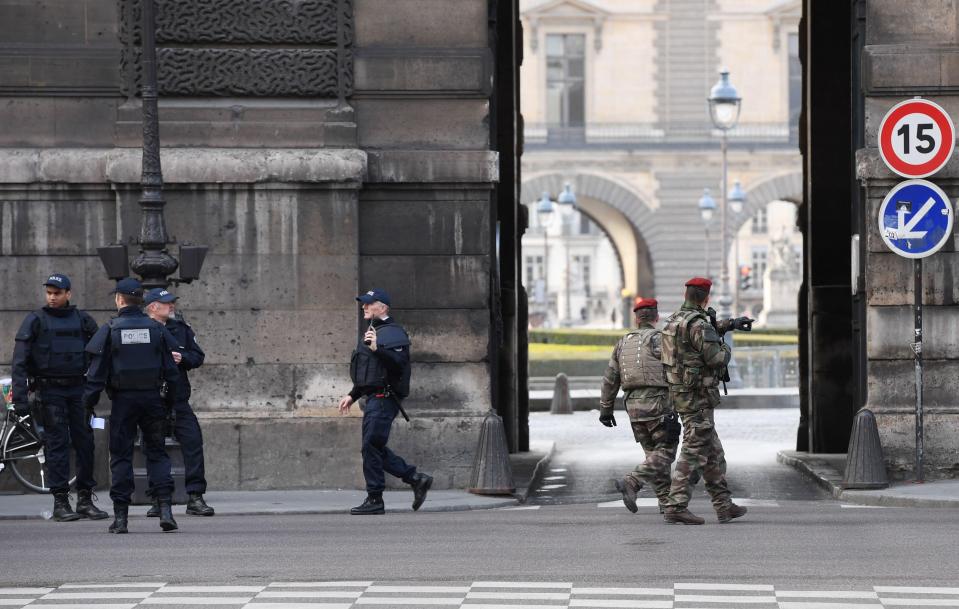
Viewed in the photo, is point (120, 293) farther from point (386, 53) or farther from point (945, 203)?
point (945, 203)

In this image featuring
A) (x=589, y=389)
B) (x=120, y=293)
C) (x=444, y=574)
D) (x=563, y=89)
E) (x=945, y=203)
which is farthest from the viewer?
(x=563, y=89)

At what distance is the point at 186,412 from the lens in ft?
51.5

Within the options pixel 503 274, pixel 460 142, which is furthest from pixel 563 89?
pixel 460 142

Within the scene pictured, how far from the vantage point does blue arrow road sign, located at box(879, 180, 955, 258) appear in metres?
17.2

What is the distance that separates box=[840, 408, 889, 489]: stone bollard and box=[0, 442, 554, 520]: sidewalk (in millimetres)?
2787

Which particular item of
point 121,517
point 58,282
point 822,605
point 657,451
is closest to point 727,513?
point 657,451

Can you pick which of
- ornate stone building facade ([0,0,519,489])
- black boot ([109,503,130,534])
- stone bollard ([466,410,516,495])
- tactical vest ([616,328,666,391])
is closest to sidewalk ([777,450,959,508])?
tactical vest ([616,328,666,391])

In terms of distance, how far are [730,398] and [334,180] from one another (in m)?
20.7

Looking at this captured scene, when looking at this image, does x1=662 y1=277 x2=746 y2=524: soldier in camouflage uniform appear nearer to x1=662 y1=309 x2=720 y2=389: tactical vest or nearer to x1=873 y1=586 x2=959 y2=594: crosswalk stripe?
x1=662 y1=309 x2=720 y2=389: tactical vest

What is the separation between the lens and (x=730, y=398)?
3756 centimetres

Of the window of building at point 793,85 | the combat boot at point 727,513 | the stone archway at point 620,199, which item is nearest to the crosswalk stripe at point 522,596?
the combat boot at point 727,513

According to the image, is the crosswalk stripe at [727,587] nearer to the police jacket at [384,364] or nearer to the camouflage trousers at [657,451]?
the camouflage trousers at [657,451]

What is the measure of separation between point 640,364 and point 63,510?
4.56 meters

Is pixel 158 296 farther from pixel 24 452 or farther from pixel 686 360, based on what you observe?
pixel 686 360
